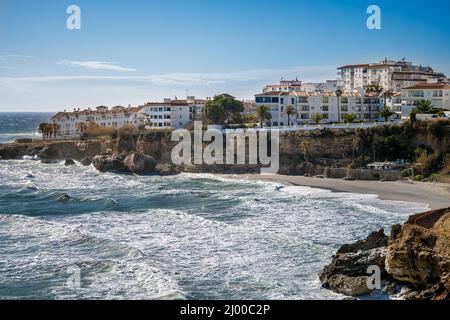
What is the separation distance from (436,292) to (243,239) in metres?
13.3

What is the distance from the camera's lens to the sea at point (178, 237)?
80.6 ft

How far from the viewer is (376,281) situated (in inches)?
895

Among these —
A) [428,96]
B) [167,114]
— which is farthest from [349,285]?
[167,114]

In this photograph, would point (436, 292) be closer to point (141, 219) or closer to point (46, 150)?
point (141, 219)

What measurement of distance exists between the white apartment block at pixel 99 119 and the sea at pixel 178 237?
135 ft

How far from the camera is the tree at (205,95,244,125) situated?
258 feet

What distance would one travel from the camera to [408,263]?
71.6 ft

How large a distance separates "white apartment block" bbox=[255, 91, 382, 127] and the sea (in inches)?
1015

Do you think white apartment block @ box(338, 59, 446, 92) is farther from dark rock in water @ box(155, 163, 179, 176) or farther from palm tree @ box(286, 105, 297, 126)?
dark rock in water @ box(155, 163, 179, 176)

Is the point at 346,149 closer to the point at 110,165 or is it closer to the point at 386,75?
the point at 110,165

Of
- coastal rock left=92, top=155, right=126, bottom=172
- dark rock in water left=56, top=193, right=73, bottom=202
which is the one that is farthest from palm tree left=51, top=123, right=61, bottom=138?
dark rock in water left=56, top=193, right=73, bottom=202

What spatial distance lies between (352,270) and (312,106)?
57072 mm
